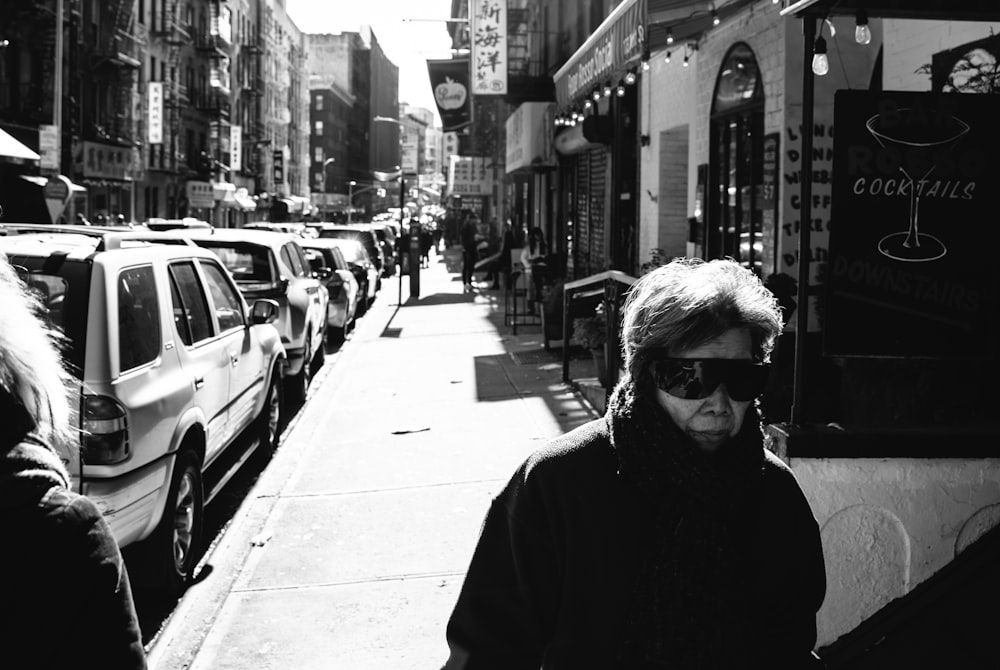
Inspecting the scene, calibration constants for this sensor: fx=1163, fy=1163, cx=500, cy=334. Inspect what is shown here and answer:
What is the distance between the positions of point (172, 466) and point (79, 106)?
3931cm

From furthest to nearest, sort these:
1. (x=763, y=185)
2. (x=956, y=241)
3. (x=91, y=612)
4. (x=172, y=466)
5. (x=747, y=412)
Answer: (x=763, y=185) < (x=172, y=466) < (x=956, y=241) < (x=747, y=412) < (x=91, y=612)

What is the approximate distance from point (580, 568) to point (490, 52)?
25.1 meters

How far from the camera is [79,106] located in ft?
137

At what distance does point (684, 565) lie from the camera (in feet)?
7.88

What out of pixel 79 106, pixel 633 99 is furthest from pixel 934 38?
pixel 79 106

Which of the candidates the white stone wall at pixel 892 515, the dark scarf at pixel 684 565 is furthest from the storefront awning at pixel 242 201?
the dark scarf at pixel 684 565

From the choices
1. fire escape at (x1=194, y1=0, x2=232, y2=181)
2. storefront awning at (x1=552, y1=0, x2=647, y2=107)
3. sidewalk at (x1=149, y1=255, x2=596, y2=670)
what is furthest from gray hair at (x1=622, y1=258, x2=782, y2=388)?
fire escape at (x1=194, y1=0, x2=232, y2=181)

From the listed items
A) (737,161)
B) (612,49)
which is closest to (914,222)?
(612,49)

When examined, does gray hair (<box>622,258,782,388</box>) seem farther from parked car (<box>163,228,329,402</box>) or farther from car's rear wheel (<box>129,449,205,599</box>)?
parked car (<box>163,228,329,402</box>)

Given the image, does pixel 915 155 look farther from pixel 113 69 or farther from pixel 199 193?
pixel 199 193

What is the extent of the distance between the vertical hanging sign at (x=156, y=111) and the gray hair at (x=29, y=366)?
50.0m

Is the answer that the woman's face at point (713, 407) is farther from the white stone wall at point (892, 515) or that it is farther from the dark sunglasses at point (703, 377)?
the white stone wall at point (892, 515)

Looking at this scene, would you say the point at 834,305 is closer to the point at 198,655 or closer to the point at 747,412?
the point at 747,412

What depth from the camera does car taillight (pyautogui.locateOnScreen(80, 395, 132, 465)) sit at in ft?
16.9
